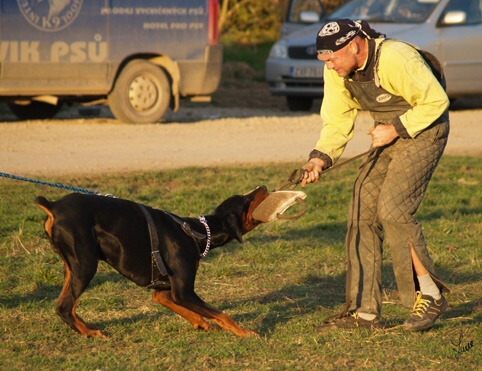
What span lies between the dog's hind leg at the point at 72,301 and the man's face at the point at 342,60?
1.75m

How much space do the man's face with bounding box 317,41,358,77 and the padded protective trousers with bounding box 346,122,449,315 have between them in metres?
0.54

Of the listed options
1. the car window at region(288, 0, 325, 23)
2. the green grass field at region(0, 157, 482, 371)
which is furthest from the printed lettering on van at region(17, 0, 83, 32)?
the car window at region(288, 0, 325, 23)

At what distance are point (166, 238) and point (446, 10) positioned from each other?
10316 millimetres

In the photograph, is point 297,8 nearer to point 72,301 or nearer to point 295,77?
point 295,77

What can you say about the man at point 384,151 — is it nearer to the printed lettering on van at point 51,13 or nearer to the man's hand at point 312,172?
the man's hand at point 312,172

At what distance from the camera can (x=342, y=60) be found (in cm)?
475

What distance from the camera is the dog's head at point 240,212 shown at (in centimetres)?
534

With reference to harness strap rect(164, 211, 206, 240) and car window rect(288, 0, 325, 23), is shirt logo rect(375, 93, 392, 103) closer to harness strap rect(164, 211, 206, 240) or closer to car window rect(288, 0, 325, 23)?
harness strap rect(164, 211, 206, 240)

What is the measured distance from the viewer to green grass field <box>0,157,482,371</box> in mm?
A: 4688

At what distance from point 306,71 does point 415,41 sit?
1.85 meters

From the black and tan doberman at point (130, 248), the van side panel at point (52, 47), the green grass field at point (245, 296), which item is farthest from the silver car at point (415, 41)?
the black and tan doberman at point (130, 248)

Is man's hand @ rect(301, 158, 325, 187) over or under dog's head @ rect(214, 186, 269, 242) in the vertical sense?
over

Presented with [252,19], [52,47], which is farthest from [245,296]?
[252,19]

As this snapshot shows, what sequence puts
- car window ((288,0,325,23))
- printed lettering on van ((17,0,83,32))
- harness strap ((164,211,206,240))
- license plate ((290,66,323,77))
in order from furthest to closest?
car window ((288,0,325,23)) → license plate ((290,66,323,77)) → printed lettering on van ((17,0,83,32)) → harness strap ((164,211,206,240))
